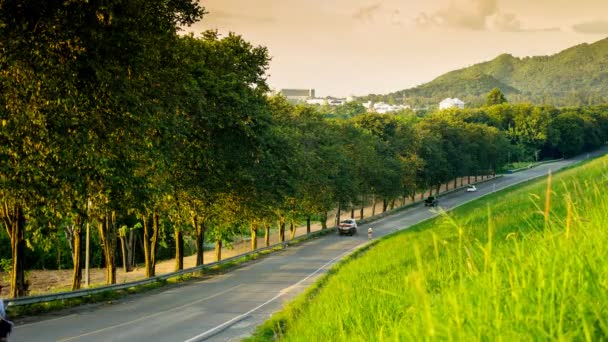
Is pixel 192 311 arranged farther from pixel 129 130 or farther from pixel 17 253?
pixel 129 130

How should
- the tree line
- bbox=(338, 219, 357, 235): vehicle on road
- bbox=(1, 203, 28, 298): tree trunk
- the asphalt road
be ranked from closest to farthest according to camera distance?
the tree line → the asphalt road → bbox=(1, 203, 28, 298): tree trunk → bbox=(338, 219, 357, 235): vehicle on road

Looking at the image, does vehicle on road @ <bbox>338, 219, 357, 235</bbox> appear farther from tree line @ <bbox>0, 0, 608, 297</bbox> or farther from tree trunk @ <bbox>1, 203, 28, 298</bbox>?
tree trunk @ <bbox>1, 203, 28, 298</bbox>

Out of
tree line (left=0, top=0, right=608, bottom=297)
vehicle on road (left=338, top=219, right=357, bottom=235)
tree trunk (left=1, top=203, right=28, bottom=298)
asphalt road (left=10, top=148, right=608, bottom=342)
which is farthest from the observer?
vehicle on road (left=338, top=219, right=357, bottom=235)

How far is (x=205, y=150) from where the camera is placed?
99.8 ft

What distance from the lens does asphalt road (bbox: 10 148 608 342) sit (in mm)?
19281

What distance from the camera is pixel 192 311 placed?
24.0m

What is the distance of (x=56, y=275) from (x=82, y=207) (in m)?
36.8

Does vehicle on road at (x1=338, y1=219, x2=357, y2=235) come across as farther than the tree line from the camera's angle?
Yes

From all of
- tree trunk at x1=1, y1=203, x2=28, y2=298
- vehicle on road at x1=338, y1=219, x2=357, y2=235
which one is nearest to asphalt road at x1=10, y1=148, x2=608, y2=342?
tree trunk at x1=1, y1=203, x2=28, y2=298

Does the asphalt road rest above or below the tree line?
below

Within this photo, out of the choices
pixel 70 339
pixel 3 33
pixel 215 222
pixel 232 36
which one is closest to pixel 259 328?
pixel 70 339

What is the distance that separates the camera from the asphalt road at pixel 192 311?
19281mm

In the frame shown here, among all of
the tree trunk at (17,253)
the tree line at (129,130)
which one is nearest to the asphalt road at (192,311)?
the tree trunk at (17,253)

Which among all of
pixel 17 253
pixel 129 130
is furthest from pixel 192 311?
pixel 129 130
